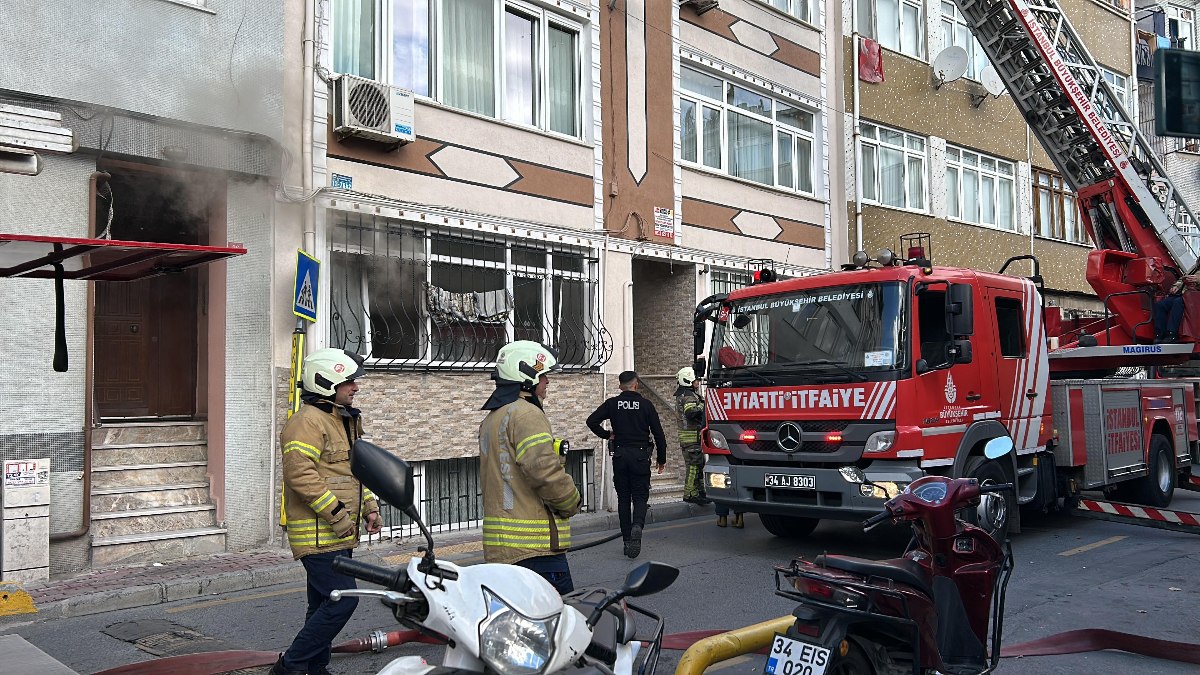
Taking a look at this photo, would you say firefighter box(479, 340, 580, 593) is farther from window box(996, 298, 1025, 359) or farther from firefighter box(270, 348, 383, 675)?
window box(996, 298, 1025, 359)

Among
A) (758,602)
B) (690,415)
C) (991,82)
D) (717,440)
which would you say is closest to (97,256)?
(758,602)

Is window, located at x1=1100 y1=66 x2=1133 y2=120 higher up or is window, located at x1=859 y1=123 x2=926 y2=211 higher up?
window, located at x1=1100 y1=66 x2=1133 y2=120

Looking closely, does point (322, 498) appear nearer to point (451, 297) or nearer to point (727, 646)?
point (727, 646)

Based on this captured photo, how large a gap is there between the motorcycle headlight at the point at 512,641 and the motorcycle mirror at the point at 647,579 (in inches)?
16.8

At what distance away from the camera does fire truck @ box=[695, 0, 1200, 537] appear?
A: 8.36m

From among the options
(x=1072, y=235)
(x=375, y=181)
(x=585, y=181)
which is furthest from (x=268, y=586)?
(x=1072, y=235)

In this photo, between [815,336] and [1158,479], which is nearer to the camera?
[815,336]

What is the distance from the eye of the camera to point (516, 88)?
13094mm

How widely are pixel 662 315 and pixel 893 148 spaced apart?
6607 millimetres

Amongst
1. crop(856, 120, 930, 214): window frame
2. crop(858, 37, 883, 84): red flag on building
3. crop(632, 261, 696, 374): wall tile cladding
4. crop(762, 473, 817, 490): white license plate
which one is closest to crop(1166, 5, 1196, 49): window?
crop(856, 120, 930, 214): window frame

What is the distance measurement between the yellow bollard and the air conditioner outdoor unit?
24.4ft

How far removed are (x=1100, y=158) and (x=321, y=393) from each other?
11931 mm

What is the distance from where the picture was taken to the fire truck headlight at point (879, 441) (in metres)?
8.18

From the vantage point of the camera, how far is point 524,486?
494 cm
